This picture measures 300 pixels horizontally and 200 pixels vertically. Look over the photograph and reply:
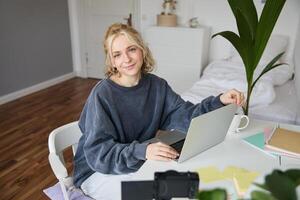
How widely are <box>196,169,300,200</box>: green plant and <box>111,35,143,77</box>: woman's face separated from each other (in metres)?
0.89

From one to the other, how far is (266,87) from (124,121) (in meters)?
1.38

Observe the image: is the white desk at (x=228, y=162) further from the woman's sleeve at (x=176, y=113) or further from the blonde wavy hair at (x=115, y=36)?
the blonde wavy hair at (x=115, y=36)

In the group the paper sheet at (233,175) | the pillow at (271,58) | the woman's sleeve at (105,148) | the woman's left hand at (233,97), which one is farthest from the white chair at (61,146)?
the pillow at (271,58)

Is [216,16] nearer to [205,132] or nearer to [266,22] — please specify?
[266,22]

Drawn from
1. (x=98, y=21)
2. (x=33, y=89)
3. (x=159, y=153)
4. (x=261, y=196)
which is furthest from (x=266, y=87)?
(x=33, y=89)

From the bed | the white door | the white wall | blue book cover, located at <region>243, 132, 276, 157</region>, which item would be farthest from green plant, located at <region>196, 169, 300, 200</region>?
the white door

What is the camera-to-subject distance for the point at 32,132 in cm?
281

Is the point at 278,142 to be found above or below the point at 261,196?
below

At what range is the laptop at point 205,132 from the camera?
0.92 metres

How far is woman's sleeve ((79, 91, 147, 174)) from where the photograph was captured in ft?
3.32

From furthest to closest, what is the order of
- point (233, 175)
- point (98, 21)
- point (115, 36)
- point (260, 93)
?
point (98, 21) < point (260, 93) < point (115, 36) < point (233, 175)

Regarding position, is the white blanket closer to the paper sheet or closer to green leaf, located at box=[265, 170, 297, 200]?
the paper sheet

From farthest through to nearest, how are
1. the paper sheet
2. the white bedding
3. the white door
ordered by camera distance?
the white door, the white bedding, the paper sheet

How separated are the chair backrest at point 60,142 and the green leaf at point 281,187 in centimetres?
89
